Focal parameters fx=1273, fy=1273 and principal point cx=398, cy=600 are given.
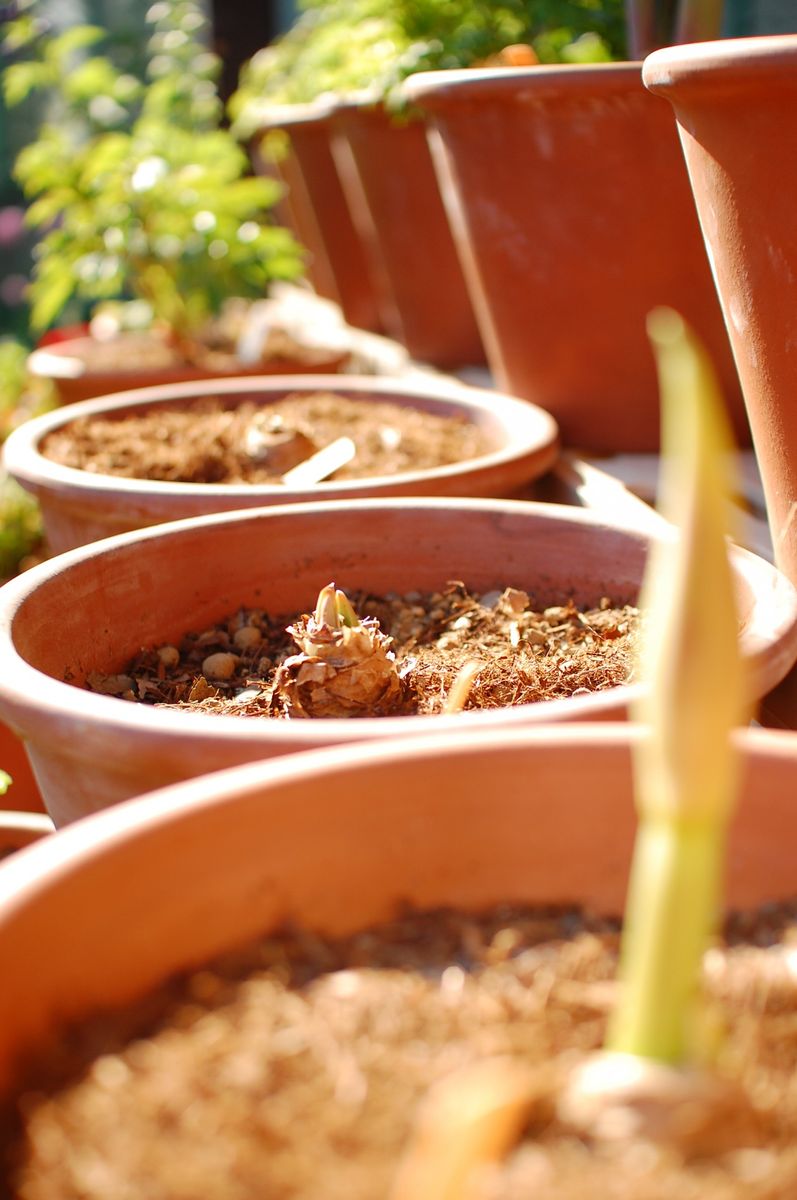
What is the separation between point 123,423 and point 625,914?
1.54m

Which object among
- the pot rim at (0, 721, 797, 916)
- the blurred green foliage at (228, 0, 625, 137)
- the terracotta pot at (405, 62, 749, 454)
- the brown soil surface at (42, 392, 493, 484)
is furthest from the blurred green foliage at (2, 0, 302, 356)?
the pot rim at (0, 721, 797, 916)

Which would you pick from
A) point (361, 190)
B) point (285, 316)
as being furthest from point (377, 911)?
point (285, 316)

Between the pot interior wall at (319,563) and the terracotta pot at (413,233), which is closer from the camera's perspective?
the pot interior wall at (319,563)

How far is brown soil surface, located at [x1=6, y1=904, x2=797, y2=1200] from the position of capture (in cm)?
51

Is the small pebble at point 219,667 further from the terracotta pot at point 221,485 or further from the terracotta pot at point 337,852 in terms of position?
the terracotta pot at point 337,852

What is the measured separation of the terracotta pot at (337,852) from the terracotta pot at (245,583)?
10 centimetres

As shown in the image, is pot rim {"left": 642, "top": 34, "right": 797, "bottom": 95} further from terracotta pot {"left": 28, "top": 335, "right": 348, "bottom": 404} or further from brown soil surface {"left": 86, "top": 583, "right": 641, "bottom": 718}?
terracotta pot {"left": 28, "top": 335, "right": 348, "bottom": 404}

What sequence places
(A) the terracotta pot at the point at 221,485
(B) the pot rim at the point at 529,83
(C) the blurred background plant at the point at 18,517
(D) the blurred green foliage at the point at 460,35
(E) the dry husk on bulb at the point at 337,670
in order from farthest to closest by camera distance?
1. (C) the blurred background plant at the point at 18,517
2. (D) the blurred green foliage at the point at 460,35
3. (B) the pot rim at the point at 529,83
4. (A) the terracotta pot at the point at 221,485
5. (E) the dry husk on bulb at the point at 337,670

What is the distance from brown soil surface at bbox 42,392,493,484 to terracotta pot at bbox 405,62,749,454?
0.61 feet

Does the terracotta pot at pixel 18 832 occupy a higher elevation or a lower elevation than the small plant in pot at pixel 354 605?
lower

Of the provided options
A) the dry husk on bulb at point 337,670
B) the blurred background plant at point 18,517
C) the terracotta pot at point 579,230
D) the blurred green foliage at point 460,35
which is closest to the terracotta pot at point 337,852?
the dry husk on bulb at point 337,670

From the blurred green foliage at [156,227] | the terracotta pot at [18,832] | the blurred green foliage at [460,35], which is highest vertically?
the blurred green foliage at [460,35]

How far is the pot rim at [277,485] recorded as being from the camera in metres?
1.44

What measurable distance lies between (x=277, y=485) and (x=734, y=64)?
79cm
